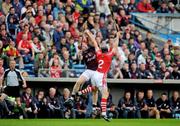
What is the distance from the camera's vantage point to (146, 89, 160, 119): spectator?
1151 inches

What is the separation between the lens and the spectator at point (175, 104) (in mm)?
29500

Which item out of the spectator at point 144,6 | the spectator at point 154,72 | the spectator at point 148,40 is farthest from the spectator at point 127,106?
the spectator at point 144,6

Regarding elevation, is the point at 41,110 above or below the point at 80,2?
below

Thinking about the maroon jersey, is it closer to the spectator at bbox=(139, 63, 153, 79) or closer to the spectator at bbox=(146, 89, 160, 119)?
the spectator at bbox=(139, 63, 153, 79)

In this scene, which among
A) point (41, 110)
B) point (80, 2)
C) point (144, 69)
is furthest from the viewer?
point (80, 2)

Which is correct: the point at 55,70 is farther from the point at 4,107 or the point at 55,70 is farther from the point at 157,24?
the point at 157,24

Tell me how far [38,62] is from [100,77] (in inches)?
166

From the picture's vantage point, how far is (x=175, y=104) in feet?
97.9

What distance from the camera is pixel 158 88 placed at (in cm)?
3108

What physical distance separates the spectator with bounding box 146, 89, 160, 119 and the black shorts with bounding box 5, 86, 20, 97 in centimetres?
547

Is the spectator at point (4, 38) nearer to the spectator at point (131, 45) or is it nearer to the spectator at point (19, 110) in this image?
the spectator at point (19, 110)

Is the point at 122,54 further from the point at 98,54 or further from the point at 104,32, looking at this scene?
the point at 98,54

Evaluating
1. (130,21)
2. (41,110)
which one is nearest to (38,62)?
(41,110)

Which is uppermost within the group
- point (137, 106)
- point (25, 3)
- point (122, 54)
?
point (25, 3)
